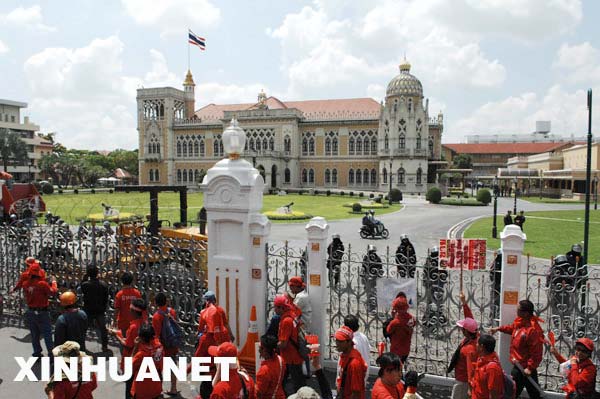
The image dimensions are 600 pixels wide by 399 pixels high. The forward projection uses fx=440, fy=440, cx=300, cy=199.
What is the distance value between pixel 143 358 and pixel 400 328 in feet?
9.58

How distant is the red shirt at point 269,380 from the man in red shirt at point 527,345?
2.72m

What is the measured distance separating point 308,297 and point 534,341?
8.96 ft

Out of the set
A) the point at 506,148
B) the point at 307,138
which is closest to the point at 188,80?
the point at 307,138

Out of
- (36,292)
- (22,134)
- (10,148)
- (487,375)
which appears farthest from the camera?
(22,134)

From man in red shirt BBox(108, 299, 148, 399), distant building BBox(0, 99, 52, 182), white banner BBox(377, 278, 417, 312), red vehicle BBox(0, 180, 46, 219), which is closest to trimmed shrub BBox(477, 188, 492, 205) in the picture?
red vehicle BBox(0, 180, 46, 219)

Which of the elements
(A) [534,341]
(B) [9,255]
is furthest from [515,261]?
(B) [9,255]

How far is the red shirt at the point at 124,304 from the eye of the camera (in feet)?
19.9

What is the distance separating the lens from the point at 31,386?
580 centimetres

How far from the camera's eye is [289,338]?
16.8 feet

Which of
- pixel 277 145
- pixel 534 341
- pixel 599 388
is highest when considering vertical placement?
pixel 277 145

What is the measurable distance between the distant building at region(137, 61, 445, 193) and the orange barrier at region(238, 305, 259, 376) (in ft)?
162

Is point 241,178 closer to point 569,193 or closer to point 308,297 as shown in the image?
point 308,297

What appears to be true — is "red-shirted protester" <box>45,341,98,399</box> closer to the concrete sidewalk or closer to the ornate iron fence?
the concrete sidewalk

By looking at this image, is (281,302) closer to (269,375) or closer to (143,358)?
(269,375)
